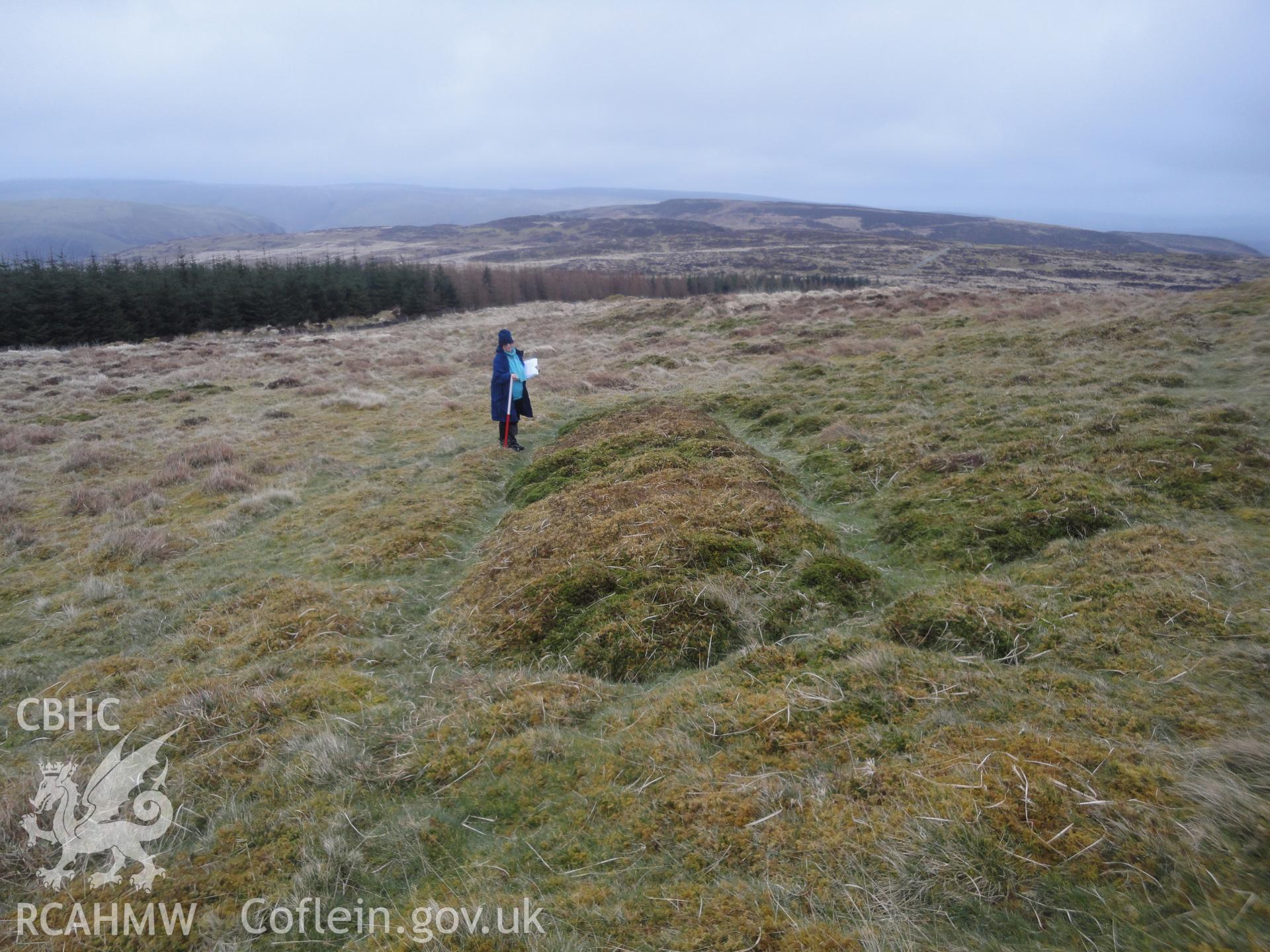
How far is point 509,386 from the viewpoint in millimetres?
12656

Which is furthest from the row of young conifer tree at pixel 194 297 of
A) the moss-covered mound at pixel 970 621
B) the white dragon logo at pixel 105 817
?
the moss-covered mound at pixel 970 621

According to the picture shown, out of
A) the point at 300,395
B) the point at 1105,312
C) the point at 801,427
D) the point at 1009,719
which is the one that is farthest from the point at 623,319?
the point at 1009,719

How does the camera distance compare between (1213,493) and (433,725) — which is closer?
(433,725)

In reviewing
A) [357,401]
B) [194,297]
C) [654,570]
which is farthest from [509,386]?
[194,297]

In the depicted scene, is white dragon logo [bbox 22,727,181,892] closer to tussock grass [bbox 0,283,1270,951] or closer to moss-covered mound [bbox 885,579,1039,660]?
tussock grass [bbox 0,283,1270,951]

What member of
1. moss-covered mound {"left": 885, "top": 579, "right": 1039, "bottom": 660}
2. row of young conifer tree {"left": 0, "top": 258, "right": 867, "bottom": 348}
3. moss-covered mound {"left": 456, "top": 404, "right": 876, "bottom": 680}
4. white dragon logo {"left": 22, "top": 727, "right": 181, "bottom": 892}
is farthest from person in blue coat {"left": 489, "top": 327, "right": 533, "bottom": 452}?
row of young conifer tree {"left": 0, "top": 258, "right": 867, "bottom": 348}

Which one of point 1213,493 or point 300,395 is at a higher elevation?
point 1213,493

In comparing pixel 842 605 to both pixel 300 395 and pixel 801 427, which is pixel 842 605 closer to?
pixel 801 427

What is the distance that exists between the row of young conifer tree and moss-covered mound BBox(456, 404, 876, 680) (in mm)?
49508

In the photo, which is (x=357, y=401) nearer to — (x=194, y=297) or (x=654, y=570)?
(x=654, y=570)

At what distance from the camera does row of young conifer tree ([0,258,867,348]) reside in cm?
4000

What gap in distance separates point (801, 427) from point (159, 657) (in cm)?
1023

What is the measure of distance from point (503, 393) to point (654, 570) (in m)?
→ 8.01

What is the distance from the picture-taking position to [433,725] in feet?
13.9
